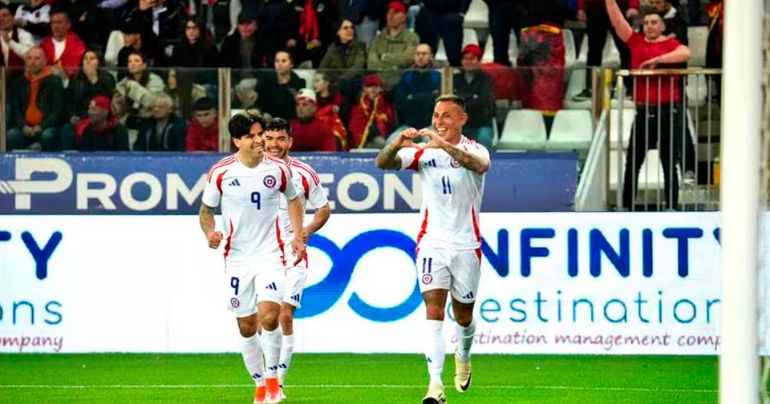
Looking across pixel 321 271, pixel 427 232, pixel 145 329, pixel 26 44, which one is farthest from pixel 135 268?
pixel 427 232

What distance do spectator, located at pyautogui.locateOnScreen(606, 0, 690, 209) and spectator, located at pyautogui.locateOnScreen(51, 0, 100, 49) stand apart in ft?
20.6

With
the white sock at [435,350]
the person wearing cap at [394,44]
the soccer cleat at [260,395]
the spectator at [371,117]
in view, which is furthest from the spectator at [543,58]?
the soccer cleat at [260,395]

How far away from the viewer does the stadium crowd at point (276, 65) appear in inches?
743

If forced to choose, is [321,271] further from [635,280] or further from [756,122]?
[756,122]

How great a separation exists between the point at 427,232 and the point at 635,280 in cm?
503

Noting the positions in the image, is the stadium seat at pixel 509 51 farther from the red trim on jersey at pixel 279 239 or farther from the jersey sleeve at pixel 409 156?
the jersey sleeve at pixel 409 156

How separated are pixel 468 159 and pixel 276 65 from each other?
7411 millimetres

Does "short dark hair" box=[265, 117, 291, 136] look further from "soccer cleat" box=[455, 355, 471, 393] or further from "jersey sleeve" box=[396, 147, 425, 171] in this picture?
"soccer cleat" box=[455, 355, 471, 393]

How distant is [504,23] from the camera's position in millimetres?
20500

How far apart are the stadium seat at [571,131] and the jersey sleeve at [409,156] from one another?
635cm

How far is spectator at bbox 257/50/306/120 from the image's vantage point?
1891cm

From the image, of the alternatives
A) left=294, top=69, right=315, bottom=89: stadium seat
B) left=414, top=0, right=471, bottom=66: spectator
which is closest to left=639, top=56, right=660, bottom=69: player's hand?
left=414, top=0, right=471, bottom=66: spectator

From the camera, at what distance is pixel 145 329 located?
1767cm

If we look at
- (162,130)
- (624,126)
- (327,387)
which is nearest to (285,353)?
(327,387)
